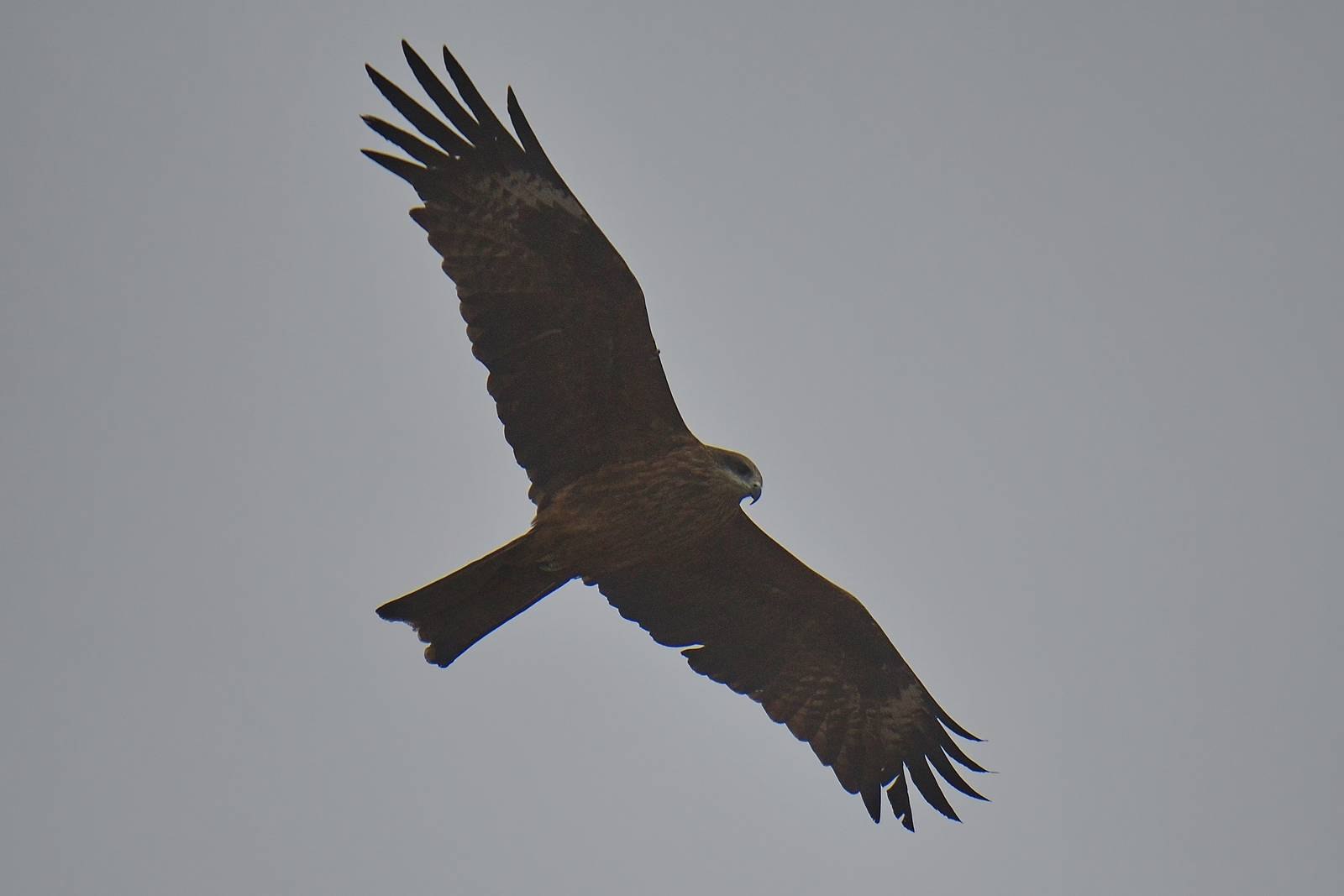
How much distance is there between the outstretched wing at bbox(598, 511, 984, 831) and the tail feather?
2.90ft

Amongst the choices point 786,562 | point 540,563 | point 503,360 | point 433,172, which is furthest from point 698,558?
point 433,172

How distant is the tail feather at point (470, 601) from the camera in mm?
8242

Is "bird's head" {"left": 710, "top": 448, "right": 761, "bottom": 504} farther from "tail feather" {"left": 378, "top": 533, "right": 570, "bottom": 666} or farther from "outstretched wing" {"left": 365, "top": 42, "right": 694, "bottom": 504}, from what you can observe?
"tail feather" {"left": 378, "top": 533, "right": 570, "bottom": 666}

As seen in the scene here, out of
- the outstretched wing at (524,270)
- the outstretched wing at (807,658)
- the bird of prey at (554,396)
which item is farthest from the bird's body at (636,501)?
the outstretched wing at (807,658)

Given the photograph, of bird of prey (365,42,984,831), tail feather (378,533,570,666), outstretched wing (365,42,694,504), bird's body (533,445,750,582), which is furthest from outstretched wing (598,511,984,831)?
outstretched wing (365,42,694,504)

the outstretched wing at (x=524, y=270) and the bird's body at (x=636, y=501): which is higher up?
the outstretched wing at (x=524, y=270)

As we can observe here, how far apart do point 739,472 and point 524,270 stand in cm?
163

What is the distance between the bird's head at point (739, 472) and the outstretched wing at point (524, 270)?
1.34 ft

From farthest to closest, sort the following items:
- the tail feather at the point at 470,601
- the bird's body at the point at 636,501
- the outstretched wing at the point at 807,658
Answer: the outstretched wing at the point at 807,658, the bird's body at the point at 636,501, the tail feather at the point at 470,601

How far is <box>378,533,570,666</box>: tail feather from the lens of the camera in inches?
324

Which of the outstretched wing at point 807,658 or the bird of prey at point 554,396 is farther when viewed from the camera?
the outstretched wing at point 807,658

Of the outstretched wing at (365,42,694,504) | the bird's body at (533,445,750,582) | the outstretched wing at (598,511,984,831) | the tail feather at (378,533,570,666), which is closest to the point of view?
the outstretched wing at (365,42,694,504)

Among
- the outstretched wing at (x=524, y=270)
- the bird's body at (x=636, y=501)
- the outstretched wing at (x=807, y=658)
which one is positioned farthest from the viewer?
the outstretched wing at (x=807, y=658)

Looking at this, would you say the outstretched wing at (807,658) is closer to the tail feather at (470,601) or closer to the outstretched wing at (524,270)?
the tail feather at (470,601)
